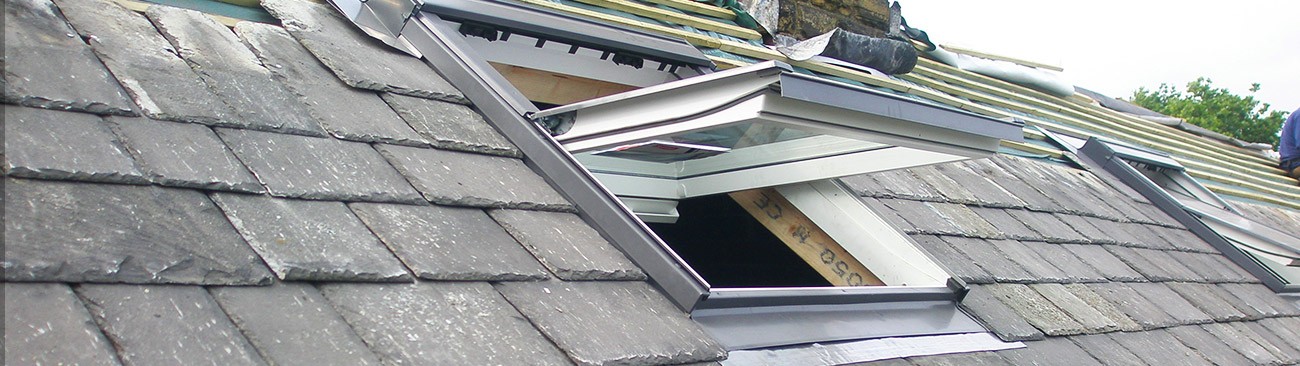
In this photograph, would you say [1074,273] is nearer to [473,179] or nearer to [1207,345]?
[1207,345]

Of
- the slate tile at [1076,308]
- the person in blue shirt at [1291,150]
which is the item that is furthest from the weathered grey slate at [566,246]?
the person in blue shirt at [1291,150]

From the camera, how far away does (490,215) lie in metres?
2.02

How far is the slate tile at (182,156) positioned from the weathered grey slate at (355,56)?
0.56m

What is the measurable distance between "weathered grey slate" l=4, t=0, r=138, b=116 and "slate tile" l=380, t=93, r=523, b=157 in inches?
24.2

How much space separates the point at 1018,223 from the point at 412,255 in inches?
107

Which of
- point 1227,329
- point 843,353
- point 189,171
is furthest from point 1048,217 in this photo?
point 189,171

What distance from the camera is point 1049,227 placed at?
392 cm

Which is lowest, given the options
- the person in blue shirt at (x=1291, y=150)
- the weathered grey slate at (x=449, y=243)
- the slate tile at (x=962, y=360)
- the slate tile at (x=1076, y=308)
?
the weathered grey slate at (x=449, y=243)

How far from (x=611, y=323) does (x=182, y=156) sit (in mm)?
766

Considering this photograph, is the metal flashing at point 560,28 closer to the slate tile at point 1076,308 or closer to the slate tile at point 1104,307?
the slate tile at point 1076,308

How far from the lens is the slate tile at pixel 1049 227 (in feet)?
12.5

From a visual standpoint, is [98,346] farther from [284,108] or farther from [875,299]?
[875,299]

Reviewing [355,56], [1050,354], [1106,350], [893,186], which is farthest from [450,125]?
[1106,350]

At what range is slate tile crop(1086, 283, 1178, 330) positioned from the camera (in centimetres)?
338
